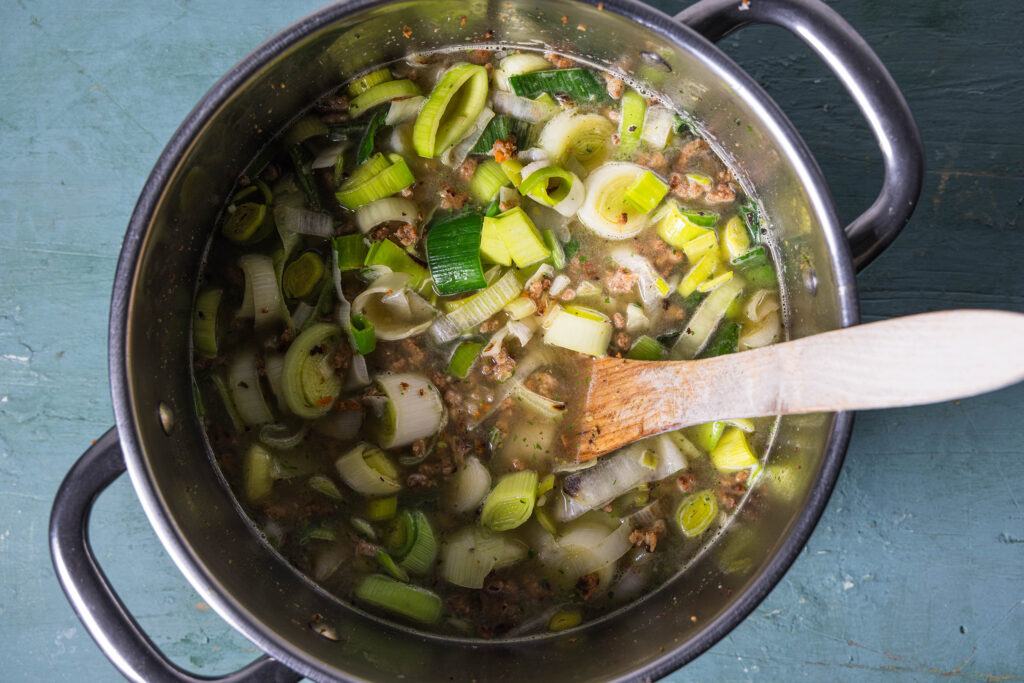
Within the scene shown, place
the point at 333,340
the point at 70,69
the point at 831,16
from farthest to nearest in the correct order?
the point at 70,69 < the point at 333,340 < the point at 831,16

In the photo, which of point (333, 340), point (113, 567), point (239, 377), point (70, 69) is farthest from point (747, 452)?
point (70, 69)

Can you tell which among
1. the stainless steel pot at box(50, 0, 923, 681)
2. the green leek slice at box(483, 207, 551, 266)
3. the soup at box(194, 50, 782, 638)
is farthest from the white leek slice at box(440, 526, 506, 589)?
the green leek slice at box(483, 207, 551, 266)

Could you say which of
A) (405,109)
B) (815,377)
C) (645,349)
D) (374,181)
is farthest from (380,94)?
(815,377)

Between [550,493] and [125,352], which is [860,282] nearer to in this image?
[550,493]

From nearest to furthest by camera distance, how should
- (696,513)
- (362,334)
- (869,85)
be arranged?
1. (869,85)
2. (362,334)
3. (696,513)

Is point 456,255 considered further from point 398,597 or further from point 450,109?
point 398,597

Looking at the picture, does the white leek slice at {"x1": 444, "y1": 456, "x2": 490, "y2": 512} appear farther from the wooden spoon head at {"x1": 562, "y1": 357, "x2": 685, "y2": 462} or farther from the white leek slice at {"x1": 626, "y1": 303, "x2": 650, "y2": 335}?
the white leek slice at {"x1": 626, "y1": 303, "x2": 650, "y2": 335}
